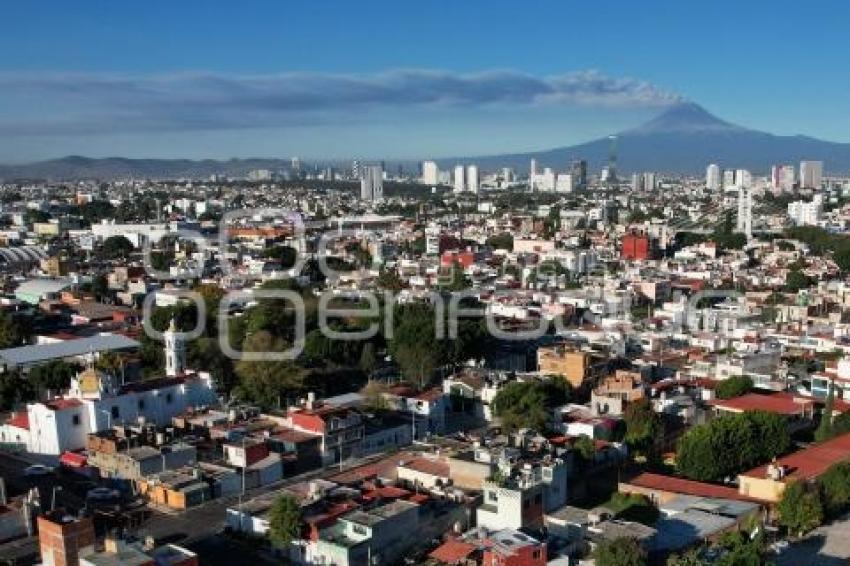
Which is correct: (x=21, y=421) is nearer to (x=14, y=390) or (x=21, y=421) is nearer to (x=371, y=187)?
(x=14, y=390)

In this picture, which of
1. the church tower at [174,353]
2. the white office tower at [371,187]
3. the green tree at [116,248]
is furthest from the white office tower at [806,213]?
the church tower at [174,353]

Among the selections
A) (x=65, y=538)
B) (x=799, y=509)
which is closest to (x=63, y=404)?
(x=65, y=538)

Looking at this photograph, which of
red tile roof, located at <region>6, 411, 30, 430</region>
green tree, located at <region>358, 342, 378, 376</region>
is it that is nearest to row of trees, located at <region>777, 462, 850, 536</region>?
green tree, located at <region>358, 342, 378, 376</region>

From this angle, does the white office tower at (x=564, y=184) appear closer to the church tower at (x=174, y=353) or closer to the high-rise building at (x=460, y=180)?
the high-rise building at (x=460, y=180)

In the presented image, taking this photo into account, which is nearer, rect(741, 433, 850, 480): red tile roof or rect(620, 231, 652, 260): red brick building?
rect(741, 433, 850, 480): red tile roof

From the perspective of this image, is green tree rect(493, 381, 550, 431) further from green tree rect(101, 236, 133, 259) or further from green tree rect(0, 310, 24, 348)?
green tree rect(101, 236, 133, 259)
